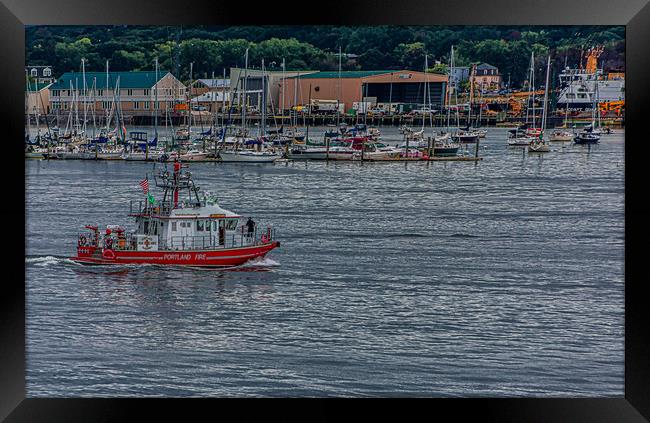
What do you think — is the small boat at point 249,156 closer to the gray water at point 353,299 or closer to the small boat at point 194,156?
the small boat at point 194,156

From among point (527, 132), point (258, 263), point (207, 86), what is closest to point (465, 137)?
point (527, 132)

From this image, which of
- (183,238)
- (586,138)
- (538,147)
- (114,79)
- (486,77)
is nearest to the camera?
(183,238)

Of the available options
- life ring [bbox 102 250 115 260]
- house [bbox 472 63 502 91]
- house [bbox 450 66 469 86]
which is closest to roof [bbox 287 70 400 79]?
house [bbox 450 66 469 86]

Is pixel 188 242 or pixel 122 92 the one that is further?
pixel 122 92

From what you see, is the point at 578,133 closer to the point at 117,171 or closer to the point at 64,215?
the point at 117,171

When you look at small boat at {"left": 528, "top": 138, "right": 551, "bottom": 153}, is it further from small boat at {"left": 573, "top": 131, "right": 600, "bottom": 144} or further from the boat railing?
the boat railing

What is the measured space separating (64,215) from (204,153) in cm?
1290

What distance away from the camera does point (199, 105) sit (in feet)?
144

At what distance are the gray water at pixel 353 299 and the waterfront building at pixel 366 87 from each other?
953 centimetres

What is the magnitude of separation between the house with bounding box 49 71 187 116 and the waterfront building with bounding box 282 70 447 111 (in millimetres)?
3936

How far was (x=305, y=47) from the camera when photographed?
4359 centimetres
